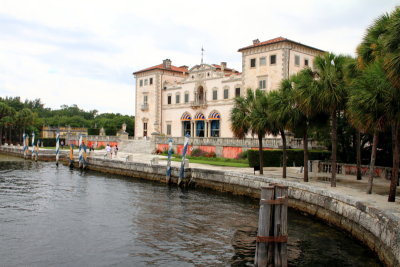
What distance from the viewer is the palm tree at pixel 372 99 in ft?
44.9

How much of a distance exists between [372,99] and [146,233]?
9.40 metres

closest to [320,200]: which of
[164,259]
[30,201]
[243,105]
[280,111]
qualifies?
[280,111]

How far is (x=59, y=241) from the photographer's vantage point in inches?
505

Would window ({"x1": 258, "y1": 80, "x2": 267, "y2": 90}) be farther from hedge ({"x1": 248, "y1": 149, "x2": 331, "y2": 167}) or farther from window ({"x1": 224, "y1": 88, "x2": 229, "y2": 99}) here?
hedge ({"x1": 248, "y1": 149, "x2": 331, "y2": 167})

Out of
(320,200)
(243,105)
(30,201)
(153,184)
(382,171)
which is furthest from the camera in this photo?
(153,184)


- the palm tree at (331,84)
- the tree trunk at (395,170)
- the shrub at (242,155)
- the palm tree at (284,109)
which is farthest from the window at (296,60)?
the tree trunk at (395,170)

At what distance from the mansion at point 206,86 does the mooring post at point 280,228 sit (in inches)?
1132

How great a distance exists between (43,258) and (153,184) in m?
16.8

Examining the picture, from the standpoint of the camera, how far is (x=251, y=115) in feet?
75.8

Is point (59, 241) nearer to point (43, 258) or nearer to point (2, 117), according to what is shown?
point (43, 258)

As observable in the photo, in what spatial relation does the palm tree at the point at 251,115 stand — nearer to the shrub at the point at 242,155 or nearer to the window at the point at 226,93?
the shrub at the point at 242,155

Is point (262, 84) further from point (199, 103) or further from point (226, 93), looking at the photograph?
point (199, 103)

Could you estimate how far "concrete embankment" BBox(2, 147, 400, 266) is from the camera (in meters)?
10.3

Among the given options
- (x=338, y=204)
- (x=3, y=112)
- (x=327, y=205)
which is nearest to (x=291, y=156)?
(x=327, y=205)
